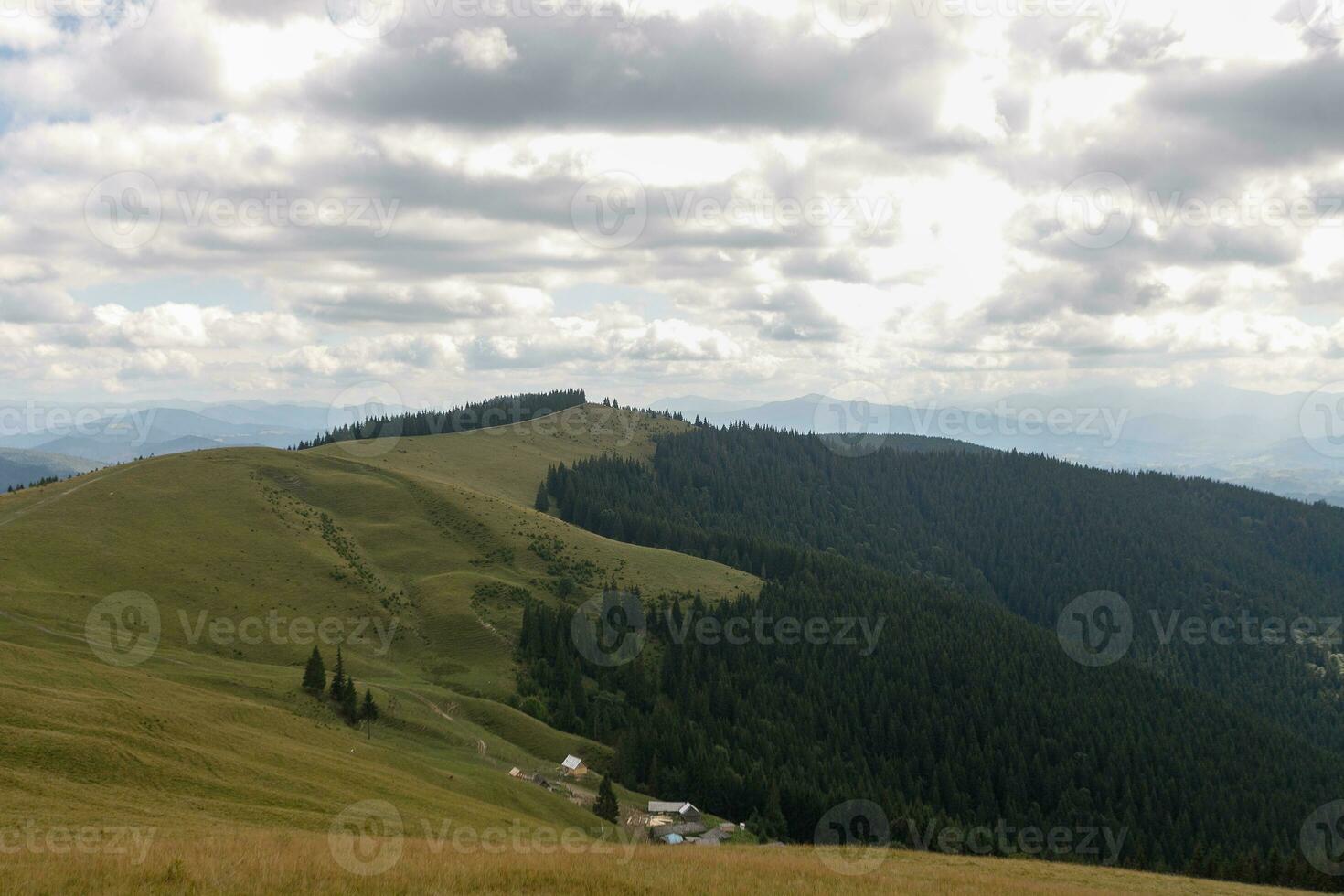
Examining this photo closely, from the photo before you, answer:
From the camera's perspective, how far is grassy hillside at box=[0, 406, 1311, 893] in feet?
80.9

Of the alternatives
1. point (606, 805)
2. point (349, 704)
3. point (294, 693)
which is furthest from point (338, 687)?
point (606, 805)

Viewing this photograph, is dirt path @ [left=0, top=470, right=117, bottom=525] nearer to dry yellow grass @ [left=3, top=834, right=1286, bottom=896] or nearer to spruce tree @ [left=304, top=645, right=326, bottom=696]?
spruce tree @ [left=304, top=645, right=326, bottom=696]

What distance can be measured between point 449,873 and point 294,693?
2572 inches

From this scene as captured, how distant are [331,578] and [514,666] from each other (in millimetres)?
32914

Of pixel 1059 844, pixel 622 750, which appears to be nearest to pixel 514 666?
pixel 622 750

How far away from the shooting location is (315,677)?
8281 centimetres

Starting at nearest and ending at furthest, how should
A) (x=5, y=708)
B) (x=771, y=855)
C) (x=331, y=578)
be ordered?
1. (x=771, y=855)
2. (x=5, y=708)
3. (x=331, y=578)

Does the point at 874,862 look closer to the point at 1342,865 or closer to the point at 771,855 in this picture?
the point at 771,855

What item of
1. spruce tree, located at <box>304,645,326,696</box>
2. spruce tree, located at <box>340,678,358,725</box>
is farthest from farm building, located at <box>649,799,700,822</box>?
spruce tree, located at <box>304,645,326,696</box>

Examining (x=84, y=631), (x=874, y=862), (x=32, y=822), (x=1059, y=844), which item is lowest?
(x=1059, y=844)

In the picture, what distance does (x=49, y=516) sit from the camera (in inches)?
4904

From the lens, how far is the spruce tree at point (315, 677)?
82.0 metres

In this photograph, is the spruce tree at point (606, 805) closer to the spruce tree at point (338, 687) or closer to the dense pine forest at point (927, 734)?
the dense pine forest at point (927, 734)

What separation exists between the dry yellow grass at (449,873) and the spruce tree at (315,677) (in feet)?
185
